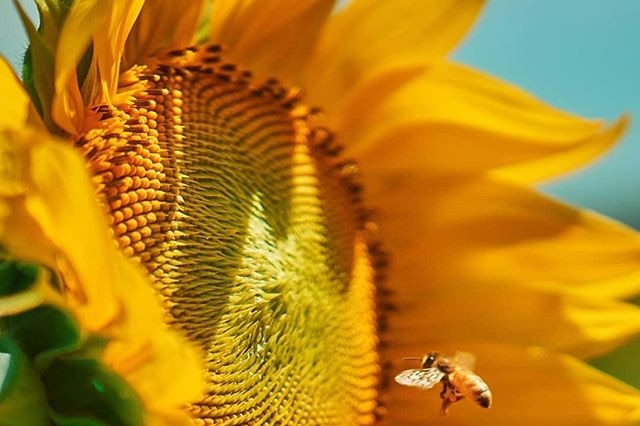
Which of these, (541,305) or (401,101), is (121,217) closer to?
(401,101)

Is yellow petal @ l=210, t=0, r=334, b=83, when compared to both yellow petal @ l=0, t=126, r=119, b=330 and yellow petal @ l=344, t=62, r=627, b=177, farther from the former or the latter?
yellow petal @ l=0, t=126, r=119, b=330

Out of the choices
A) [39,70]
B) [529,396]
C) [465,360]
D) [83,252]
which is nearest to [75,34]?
Result: [39,70]

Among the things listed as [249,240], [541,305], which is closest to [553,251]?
[541,305]

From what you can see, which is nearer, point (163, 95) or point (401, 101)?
point (163, 95)

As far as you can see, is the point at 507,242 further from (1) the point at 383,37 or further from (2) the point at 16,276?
(2) the point at 16,276

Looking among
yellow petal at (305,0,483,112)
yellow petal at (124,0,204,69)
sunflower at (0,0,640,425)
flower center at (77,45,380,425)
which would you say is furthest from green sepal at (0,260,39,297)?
yellow petal at (305,0,483,112)

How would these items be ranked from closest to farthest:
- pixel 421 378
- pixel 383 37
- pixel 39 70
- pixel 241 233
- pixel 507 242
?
pixel 39 70, pixel 241 233, pixel 421 378, pixel 383 37, pixel 507 242

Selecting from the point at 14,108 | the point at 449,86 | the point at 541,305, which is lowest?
the point at 541,305

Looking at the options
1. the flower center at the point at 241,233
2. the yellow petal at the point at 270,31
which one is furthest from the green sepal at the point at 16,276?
the yellow petal at the point at 270,31
